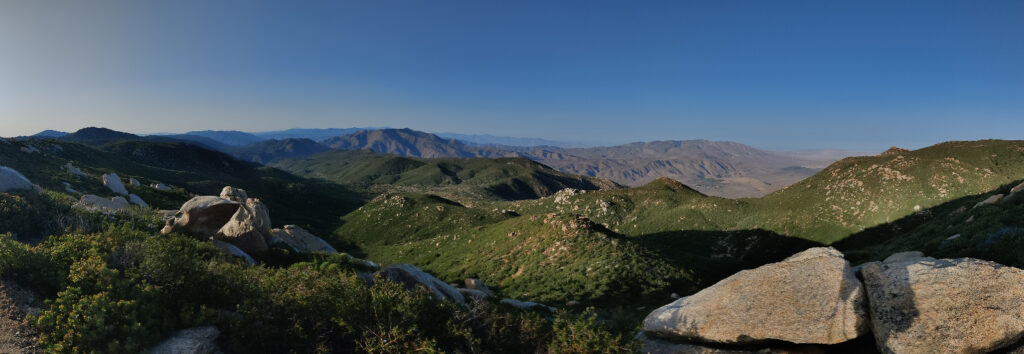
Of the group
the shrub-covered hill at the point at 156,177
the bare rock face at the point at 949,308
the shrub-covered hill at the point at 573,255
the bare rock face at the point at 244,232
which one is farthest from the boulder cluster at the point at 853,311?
the shrub-covered hill at the point at 156,177

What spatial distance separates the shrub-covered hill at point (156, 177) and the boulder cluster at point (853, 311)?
57439mm

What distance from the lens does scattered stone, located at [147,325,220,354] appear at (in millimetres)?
8641

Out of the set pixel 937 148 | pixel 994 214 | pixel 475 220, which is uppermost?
pixel 937 148

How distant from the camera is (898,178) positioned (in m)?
54.2

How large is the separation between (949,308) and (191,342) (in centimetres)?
2019

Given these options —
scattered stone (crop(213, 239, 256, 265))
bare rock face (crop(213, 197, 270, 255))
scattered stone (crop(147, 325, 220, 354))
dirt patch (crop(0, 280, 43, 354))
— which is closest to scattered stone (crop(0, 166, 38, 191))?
bare rock face (crop(213, 197, 270, 255))

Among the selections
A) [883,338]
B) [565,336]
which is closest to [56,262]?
[565,336]

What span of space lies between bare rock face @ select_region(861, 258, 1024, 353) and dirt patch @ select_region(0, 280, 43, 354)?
70.3 feet

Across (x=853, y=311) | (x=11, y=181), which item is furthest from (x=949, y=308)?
(x=11, y=181)

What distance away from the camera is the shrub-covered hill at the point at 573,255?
28.7 metres

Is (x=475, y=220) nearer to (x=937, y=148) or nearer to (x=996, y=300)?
(x=996, y=300)

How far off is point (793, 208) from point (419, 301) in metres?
67.6

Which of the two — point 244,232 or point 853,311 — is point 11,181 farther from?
point 853,311

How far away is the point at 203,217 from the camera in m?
21.3
